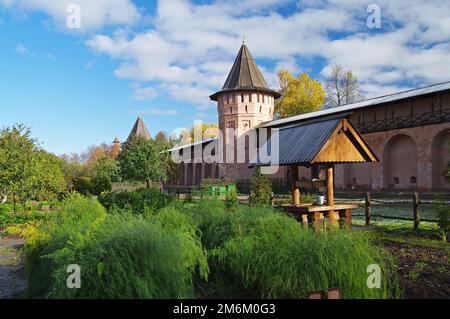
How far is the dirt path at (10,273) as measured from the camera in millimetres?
4883

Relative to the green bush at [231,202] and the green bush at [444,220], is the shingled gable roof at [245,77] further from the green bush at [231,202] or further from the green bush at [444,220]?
the green bush at [231,202]

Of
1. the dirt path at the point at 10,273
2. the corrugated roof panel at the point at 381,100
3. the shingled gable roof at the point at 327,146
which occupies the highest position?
the corrugated roof panel at the point at 381,100

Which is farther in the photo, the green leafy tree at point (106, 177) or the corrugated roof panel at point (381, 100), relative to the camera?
the green leafy tree at point (106, 177)

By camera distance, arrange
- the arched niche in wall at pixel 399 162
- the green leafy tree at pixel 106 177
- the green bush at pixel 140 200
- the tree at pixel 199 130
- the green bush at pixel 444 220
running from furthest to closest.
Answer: the tree at pixel 199 130, the green leafy tree at pixel 106 177, the arched niche in wall at pixel 399 162, the green bush at pixel 444 220, the green bush at pixel 140 200

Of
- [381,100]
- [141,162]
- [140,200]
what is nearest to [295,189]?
[140,200]

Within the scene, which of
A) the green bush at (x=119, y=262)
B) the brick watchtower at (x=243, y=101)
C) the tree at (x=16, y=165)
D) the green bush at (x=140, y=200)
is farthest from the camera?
the brick watchtower at (x=243, y=101)

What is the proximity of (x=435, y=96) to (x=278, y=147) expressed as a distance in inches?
730

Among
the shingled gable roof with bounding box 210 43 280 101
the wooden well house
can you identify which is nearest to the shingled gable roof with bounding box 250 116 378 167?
the wooden well house

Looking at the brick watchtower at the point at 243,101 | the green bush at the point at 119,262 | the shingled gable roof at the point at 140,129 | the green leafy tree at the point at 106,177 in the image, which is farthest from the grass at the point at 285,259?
the shingled gable roof at the point at 140,129

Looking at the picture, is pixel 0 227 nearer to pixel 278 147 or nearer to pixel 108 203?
pixel 108 203

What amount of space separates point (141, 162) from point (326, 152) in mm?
23088

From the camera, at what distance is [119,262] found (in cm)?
354

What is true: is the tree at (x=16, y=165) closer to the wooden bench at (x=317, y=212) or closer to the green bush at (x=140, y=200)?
the green bush at (x=140, y=200)

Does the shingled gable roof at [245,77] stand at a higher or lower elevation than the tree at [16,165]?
higher
